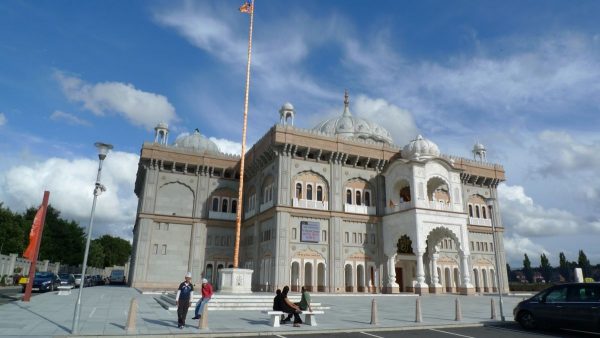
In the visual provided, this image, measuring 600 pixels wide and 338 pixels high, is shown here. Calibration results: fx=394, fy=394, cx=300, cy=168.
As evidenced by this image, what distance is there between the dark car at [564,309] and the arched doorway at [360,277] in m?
21.9

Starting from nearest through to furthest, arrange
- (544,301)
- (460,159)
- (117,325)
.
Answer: (117,325)
(544,301)
(460,159)

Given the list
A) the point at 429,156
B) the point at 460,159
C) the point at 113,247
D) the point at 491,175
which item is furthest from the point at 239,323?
the point at 113,247

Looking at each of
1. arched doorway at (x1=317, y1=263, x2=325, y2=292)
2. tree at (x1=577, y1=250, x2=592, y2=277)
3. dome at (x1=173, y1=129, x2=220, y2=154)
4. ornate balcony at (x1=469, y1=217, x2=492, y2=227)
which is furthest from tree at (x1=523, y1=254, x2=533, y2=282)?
dome at (x1=173, y1=129, x2=220, y2=154)

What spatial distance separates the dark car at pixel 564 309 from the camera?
1241cm

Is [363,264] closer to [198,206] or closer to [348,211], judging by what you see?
[348,211]

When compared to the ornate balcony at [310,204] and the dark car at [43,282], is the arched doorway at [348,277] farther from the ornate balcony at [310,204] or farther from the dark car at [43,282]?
the dark car at [43,282]

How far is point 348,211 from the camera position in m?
37.0

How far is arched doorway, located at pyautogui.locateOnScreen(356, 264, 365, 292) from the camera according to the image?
35.9 m

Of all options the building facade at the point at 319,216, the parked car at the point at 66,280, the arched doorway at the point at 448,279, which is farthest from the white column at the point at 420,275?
the parked car at the point at 66,280

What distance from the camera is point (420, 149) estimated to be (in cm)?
3688

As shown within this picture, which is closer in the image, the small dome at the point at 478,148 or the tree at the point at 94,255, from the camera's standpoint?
the small dome at the point at 478,148

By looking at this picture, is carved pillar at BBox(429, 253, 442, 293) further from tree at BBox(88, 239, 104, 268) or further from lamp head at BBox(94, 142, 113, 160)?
tree at BBox(88, 239, 104, 268)

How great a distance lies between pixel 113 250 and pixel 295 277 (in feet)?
300

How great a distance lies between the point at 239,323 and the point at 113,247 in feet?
355
